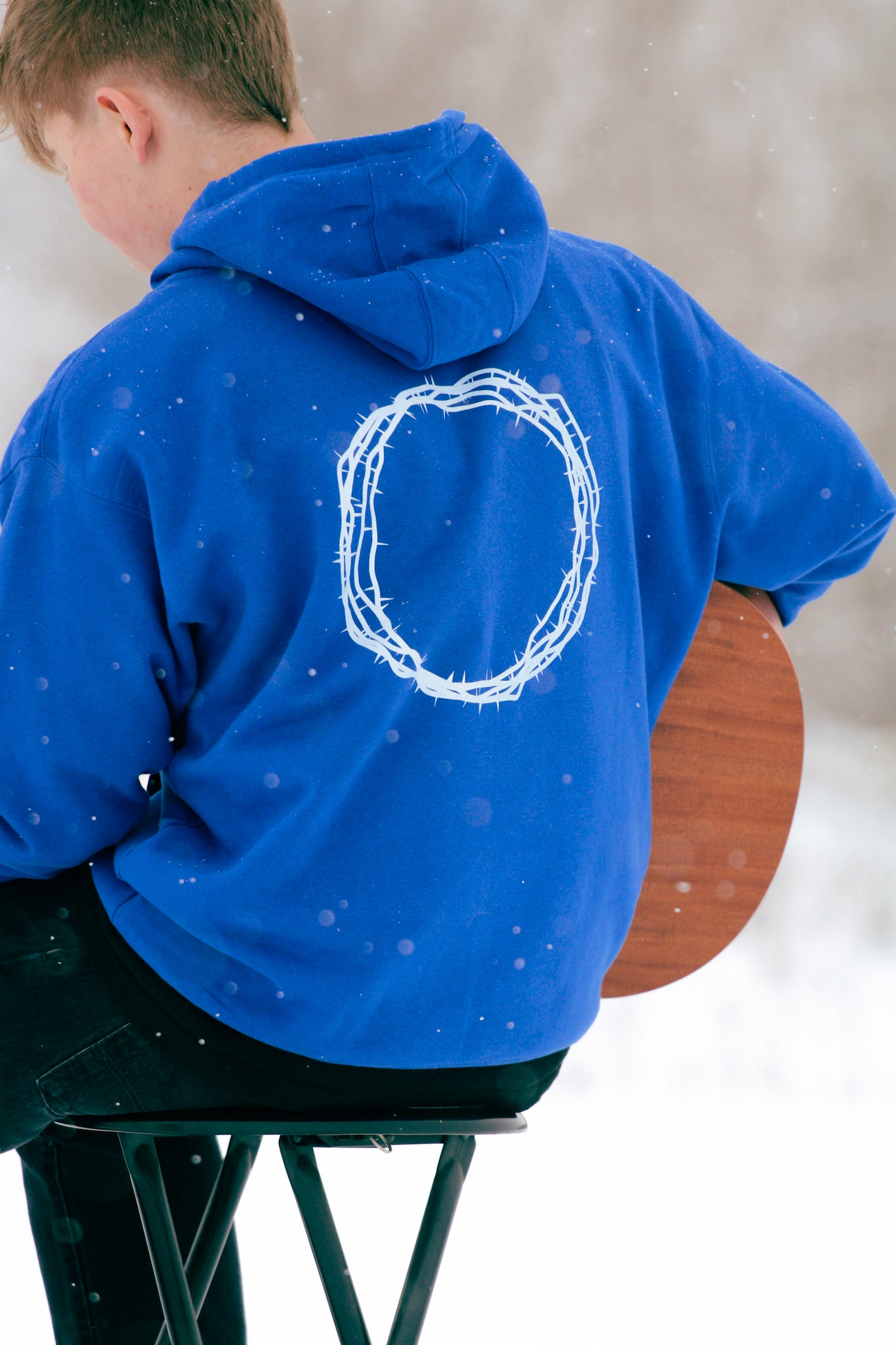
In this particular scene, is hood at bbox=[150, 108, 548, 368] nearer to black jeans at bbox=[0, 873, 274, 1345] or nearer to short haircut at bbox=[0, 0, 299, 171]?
short haircut at bbox=[0, 0, 299, 171]

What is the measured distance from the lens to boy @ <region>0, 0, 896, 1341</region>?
588 millimetres

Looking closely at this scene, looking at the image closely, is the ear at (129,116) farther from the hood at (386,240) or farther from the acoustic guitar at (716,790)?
the acoustic guitar at (716,790)

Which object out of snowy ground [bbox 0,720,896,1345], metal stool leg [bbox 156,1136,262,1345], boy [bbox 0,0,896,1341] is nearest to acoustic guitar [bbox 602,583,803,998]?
boy [bbox 0,0,896,1341]

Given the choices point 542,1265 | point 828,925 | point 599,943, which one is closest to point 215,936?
point 599,943

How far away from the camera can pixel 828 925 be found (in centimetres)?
233

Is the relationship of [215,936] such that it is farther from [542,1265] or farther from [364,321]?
[542,1265]

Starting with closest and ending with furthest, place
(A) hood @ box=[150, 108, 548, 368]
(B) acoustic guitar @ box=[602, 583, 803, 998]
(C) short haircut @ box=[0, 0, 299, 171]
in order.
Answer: (A) hood @ box=[150, 108, 548, 368]
(C) short haircut @ box=[0, 0, 299, 171]
(B) acoustic guitar @ box=[602, 583, 803, 998]

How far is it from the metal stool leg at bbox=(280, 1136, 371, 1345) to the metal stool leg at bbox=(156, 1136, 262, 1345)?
0.22ft

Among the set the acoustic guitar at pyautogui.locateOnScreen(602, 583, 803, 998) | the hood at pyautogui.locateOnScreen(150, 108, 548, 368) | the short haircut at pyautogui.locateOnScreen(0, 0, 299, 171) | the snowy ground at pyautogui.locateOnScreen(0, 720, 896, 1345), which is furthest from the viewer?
the snowy ground at pyautogui.locateOnScreen(0, 720, 896, 1345)

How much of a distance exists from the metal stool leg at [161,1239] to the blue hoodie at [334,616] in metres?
0.10

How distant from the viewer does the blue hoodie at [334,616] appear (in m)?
0.59

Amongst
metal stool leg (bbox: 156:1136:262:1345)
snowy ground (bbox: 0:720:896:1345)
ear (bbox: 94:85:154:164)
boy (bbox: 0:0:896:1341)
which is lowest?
snowy ground (bbox: 0:720:896:1345)

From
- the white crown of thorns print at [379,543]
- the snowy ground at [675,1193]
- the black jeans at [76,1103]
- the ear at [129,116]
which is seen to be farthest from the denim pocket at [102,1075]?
the snowy ground at [675,1193]

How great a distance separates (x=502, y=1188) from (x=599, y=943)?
3.49 ft
